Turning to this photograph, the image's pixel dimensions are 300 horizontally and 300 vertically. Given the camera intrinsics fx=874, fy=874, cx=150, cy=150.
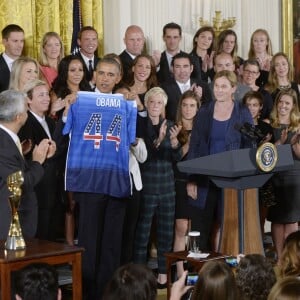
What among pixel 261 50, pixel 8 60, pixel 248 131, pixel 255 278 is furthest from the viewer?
pixel 261 50

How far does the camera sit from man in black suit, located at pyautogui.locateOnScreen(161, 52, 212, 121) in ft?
29.4

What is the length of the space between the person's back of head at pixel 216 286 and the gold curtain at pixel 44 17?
5.90m

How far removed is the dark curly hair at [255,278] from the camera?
15.7 feet

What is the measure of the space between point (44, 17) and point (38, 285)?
619cm

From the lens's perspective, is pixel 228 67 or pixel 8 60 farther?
pixel 228 67

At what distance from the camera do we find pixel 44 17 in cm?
1003

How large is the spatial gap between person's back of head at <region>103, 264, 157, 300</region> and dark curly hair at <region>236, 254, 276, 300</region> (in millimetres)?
863

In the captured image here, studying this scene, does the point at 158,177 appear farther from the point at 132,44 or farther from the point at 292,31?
the point at 292,31

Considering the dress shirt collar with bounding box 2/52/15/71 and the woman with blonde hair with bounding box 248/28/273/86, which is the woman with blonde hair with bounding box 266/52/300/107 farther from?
the dress shirt collar with bounding box 2/52/15/71

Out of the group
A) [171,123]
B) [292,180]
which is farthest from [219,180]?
[292,180]

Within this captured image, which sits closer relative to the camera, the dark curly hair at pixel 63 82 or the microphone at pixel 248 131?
the microphone at pixel 248 131

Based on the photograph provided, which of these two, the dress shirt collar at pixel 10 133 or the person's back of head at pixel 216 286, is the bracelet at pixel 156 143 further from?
the person's back of head at pixel 216 286

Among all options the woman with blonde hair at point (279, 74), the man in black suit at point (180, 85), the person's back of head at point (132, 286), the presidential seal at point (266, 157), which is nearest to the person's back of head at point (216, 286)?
the person's back of head at point (132, 286)

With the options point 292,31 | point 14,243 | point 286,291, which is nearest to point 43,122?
point 14,243
